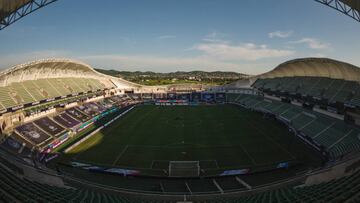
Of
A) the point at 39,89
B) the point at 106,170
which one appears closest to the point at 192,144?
the point at 106,170

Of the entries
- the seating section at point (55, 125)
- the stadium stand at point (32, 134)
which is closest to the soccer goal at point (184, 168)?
the seating section at point (55, 125)

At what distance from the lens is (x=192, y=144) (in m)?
35.4

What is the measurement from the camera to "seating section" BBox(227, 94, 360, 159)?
2995 cm

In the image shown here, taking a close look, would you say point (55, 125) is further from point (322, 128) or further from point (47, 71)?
point (322, 128)

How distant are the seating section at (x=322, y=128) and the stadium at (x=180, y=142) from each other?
170mm

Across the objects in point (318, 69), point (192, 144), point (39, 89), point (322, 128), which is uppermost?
point (318, 69)

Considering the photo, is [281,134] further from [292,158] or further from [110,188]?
[110,188]

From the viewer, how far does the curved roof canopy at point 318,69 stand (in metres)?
40.6

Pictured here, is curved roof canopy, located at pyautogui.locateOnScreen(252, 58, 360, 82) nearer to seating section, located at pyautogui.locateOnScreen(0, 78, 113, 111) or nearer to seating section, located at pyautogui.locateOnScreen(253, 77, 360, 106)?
seating section, located at pyautogui.locateOnScreen(253, 77, 360, 106)

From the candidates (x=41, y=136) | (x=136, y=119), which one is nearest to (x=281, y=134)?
(x=136, y=119)

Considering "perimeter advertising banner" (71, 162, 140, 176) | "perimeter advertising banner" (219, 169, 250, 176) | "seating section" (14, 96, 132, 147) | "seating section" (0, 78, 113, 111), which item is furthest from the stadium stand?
"perimeter advertising banner" (219, 169, 250, 176)

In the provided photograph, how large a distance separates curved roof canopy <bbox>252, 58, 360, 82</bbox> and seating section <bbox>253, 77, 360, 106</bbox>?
99cm

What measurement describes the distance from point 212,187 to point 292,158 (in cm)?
1197

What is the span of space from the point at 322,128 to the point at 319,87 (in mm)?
14393
